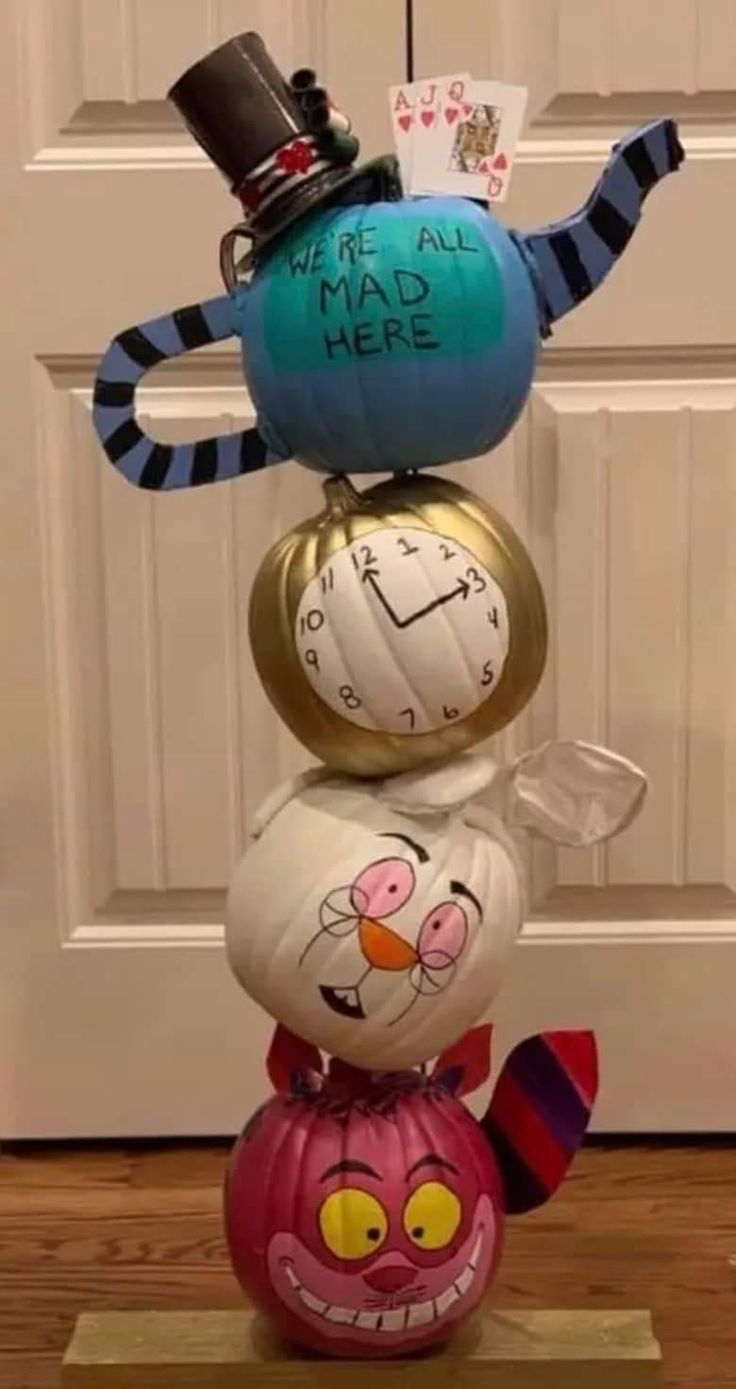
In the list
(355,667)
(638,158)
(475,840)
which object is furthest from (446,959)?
(638,158)

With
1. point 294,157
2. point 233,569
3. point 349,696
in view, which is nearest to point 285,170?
point 294,157

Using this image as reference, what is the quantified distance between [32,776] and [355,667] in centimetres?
63

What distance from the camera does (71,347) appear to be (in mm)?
1604

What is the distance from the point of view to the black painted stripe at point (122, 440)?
1.20 m

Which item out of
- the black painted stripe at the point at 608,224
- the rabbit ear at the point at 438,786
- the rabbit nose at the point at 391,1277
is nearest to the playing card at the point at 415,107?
the black painted stripe at the point at 608,224

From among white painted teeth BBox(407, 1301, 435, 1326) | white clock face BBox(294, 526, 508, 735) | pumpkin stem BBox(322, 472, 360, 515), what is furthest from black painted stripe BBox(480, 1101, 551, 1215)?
pumpkin stem BBox(322, 472, 360, 515)

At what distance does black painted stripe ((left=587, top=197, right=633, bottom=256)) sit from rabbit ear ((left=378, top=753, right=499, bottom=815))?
335 millimetres

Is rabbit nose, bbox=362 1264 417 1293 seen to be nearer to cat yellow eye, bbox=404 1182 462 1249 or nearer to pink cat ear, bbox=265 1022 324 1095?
cat yellow eye, bbox=404 1182 462 1249

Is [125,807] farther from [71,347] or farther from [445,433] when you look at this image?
[445,433]

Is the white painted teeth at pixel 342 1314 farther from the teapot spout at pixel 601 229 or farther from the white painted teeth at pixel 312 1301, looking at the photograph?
the teapot spout at pixel 601 229

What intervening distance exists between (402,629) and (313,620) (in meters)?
0.06

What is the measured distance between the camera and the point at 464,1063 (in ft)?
4.20

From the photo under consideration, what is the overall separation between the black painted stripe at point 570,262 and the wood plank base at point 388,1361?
710 millimetres

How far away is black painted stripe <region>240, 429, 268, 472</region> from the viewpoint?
1.21m
